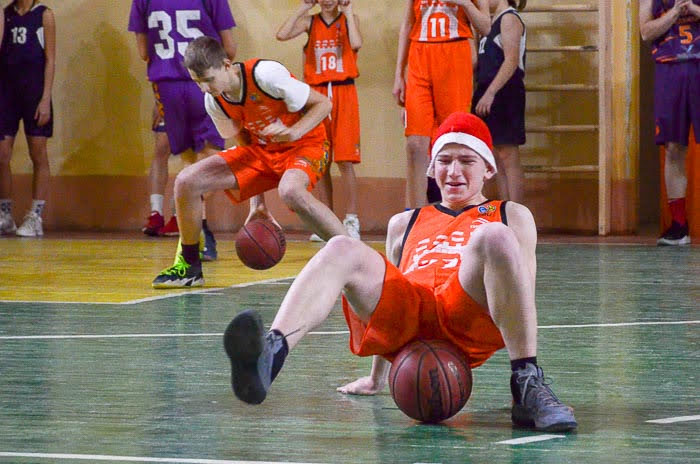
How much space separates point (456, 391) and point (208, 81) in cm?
311

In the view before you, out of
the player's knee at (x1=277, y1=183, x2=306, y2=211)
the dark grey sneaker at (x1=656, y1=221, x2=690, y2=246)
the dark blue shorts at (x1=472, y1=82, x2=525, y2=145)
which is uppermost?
the dark blue shorts at (x1=472, y1=82, x2=525, y2=145)

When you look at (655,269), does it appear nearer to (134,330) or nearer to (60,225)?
(134,330)

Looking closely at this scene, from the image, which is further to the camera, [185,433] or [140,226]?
[140,226]

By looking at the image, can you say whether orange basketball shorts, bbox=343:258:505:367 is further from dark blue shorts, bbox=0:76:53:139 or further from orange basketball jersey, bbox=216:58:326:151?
dark blue shorts, bbox=0:76:53:139

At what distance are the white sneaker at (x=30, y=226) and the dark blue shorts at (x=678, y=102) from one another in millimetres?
4653

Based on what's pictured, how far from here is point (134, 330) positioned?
4930 millimetres

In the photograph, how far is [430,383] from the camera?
311 centimetres

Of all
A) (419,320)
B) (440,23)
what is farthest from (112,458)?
(440,23)

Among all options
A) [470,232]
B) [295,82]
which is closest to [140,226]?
[295,82]

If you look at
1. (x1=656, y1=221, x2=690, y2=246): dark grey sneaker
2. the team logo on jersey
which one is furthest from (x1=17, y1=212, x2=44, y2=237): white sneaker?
the team logo on jersey

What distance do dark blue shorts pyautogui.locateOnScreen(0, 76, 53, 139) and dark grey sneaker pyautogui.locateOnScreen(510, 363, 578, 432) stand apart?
7.70 m

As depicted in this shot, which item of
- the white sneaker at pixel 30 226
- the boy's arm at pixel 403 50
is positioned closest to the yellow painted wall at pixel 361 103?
the white sneaker at pixel 30 226

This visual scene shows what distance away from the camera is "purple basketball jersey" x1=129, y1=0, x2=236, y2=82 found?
8.42 metres

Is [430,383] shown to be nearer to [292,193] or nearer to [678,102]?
[292,193]
